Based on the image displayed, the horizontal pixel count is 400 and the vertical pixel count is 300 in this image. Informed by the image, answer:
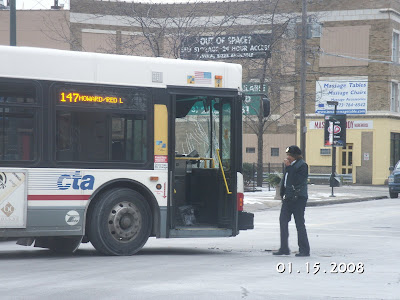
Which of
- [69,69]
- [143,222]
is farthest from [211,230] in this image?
[69,69]

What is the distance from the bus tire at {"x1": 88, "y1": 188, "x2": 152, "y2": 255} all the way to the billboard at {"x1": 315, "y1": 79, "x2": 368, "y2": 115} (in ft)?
126

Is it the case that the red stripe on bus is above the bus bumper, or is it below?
above

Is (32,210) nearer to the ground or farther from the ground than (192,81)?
nearer to the ground

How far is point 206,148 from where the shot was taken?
1431 cm

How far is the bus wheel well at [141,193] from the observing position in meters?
12.8

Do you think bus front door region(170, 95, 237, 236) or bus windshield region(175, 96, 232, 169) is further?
bus windshield region(175, 96, 232, 169)

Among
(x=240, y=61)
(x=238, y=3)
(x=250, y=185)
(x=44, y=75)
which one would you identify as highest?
(x=238, y=3)

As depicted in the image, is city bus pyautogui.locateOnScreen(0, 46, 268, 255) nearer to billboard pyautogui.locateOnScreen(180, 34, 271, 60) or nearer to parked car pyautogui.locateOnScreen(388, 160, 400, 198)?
billboard pyautogui.locateOnScreen(180, 34, 271, 60)

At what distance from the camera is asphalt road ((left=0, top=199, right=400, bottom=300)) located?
9172 millimetres

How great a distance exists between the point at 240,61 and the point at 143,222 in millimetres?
32637

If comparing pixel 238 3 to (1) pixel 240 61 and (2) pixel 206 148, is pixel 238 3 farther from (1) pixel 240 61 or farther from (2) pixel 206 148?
(2) pixel 206 148
